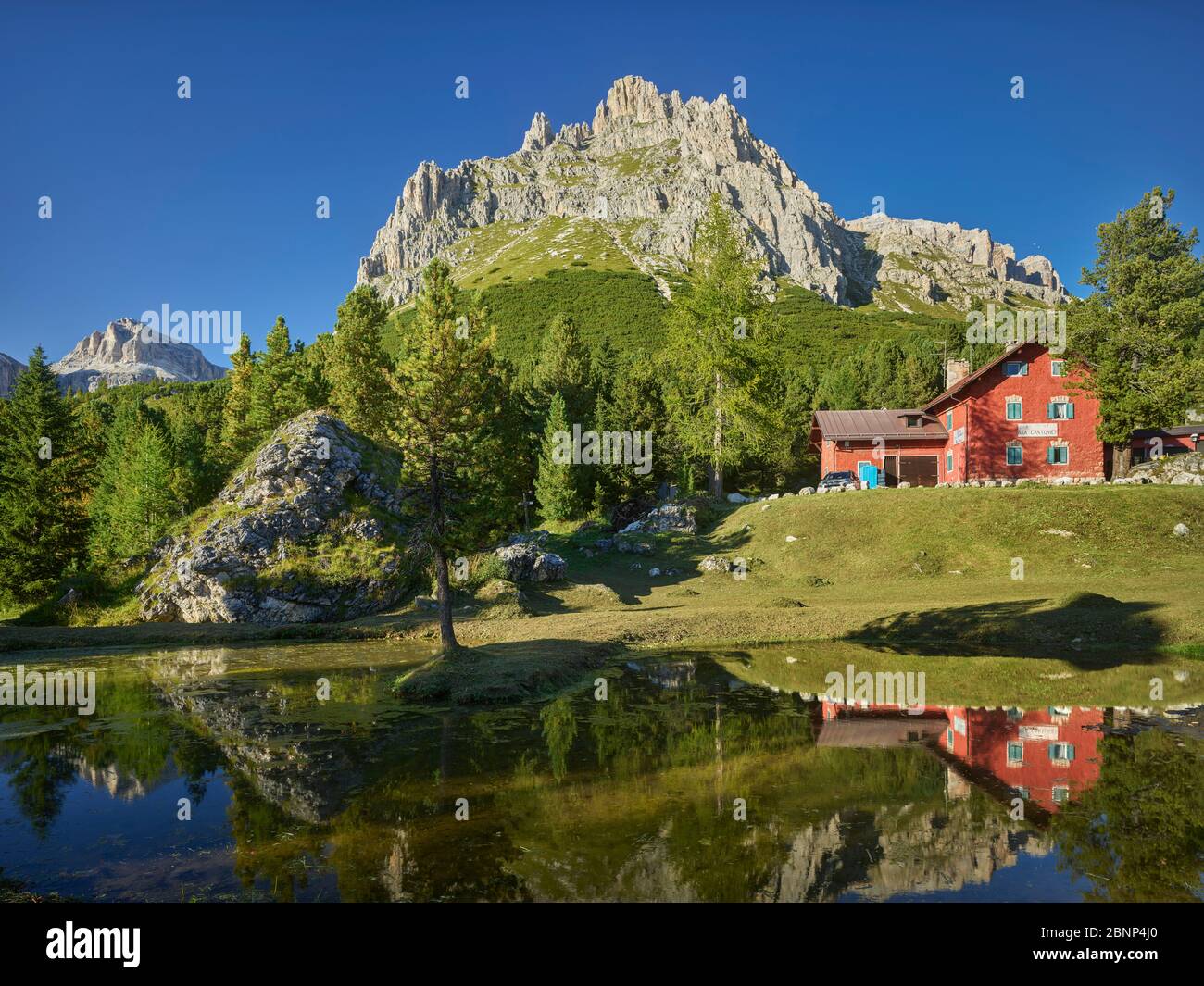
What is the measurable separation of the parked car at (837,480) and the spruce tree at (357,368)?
41.7 m

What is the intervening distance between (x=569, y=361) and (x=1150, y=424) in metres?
56.0

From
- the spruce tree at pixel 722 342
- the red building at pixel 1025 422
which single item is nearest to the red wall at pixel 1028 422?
the red building at pixel 1025 422

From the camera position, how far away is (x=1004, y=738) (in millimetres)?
15758

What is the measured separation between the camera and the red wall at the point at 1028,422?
180 feet

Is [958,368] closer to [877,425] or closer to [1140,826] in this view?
[877,425]

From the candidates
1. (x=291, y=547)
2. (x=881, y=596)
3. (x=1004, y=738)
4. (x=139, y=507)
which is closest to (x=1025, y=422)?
(x=881, y=596)

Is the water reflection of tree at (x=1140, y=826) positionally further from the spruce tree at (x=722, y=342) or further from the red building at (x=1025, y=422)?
the red building at (x=1025, y=422)

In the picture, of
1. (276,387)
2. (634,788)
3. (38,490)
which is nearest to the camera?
(634,788)

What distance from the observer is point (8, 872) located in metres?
10.3

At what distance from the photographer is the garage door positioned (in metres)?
62.0

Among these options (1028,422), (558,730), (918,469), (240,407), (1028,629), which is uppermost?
(240,407)

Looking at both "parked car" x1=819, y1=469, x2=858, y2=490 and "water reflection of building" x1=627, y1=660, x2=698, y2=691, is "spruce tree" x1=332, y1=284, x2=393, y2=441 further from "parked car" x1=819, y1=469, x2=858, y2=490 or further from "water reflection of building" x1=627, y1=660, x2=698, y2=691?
"water reflection of building" x1=627, y1=660, x2=698, y2=691

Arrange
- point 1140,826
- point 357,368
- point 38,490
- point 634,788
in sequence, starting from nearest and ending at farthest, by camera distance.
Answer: point 1140,826 < point 634,788 < point 38,490 < point 357,368

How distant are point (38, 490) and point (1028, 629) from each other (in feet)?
203
